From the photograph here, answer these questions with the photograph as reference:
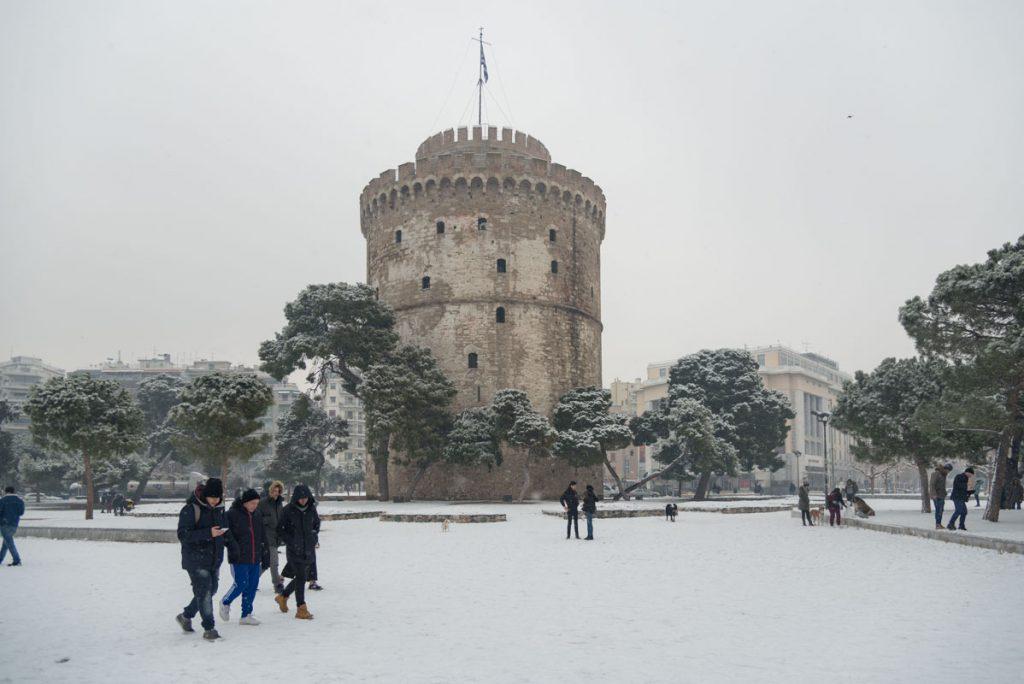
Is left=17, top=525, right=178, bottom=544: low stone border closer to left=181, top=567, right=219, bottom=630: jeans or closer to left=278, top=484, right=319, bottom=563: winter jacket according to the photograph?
left=278, top=484, right=319, bottom=563: winter jacket

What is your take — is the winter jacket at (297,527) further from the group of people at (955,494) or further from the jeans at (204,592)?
the group of people at (955,494)

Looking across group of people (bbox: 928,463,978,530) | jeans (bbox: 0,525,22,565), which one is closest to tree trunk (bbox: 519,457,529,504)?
group of people (bbox: 928,463,978,530)

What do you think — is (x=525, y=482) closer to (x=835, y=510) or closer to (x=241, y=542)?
(x=835, y=510)

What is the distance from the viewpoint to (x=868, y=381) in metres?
26.7

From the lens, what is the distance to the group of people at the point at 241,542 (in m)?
7.43

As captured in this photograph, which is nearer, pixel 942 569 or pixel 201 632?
pixel 201 632

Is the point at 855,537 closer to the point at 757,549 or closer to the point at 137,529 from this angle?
the point at 757,549

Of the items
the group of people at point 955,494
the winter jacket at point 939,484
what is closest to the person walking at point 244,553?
the group of people at point 955,494

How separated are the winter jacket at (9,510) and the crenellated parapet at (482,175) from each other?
28855 mm

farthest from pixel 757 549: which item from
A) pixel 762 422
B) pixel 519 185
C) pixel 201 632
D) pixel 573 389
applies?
pixel 762 422

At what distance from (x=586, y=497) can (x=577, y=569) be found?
5.71 m

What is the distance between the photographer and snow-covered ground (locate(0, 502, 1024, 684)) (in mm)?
6281

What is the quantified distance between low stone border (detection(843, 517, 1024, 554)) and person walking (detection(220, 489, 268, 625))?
39.7 feet

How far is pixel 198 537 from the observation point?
293 inches
